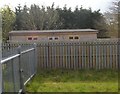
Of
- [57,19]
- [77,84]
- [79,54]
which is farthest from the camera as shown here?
[57,19]

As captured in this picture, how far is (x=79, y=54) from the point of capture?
Answer: 13.4 m

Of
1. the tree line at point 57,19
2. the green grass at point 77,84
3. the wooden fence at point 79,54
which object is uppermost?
the tree line at point 57,19

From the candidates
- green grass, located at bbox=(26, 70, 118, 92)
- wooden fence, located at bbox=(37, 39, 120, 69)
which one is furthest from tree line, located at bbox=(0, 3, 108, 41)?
green grass, located at bbox=(26, 70, 118, 92)

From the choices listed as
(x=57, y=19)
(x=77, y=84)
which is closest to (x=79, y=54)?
(x=77, y=84)

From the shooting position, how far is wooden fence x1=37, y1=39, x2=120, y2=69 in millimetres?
13250

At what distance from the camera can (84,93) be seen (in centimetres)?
773

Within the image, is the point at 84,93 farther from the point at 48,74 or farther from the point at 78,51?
the point at 78,51

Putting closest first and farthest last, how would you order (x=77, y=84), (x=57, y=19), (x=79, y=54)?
(x=77, y=84) → (x=79, y=54) → (x=57, y=19)

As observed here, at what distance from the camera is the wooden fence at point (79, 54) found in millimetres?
13250

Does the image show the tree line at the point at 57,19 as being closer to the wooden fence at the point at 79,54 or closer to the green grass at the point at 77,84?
the wooden fence at the point at 79,54

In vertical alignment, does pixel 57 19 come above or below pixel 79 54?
above

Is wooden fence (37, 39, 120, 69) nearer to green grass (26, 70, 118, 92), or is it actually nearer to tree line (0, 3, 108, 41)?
green grass (26, 70, 118, 92)

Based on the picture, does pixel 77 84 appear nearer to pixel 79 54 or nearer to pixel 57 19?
pixel 79 54

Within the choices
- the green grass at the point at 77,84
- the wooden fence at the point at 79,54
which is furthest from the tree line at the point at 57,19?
the green grass at the point at 77,84
